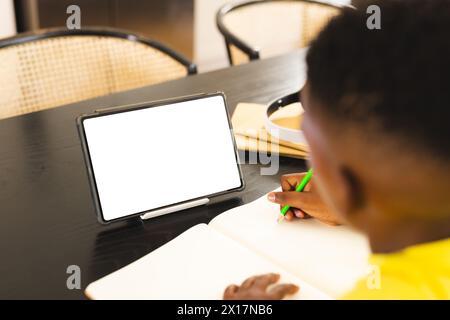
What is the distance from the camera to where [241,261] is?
82cm

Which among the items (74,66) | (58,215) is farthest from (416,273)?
(74,66)

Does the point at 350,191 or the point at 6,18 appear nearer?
the point at 350,191

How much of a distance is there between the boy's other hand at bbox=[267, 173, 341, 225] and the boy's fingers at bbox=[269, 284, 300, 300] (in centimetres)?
18

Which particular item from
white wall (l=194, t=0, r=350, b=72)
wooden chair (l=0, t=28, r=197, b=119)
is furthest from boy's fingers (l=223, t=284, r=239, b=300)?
white wall (l=194, t=0, r=350, b=72)

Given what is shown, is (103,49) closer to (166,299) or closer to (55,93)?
(55,93)

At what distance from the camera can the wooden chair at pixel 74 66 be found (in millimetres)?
1576

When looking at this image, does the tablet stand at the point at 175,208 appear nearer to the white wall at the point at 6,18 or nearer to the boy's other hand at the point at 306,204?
the boy's other hand at the point at 306,204

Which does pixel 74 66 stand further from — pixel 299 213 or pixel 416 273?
pixel 416 273

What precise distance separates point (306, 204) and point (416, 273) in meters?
0.32

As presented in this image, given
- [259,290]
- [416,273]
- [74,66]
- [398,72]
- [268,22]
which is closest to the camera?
[398,72]

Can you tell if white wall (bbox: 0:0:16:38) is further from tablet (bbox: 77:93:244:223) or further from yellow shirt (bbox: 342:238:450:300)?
yellow shirt (bbox: 342:238:450:300)

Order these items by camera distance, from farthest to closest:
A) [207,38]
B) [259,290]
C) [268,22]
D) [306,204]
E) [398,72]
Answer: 1. [207,38]
2. [268,22]
3. [306,204]
4. [259,290]
5. [398,72]

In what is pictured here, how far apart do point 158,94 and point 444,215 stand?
89 cm

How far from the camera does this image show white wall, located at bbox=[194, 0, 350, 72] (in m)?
3.61
